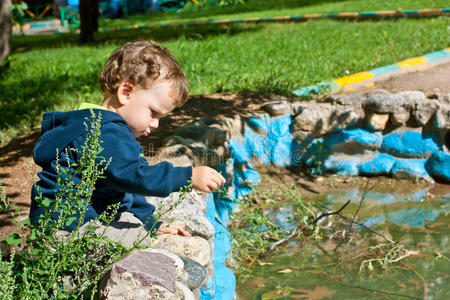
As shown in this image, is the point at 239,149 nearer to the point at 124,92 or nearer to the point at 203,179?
the point at 124,92

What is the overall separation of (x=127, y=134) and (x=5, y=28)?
22.2 ft

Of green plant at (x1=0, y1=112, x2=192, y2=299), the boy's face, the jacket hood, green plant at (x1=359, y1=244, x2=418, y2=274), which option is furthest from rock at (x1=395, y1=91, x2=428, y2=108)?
green plant at (x1=0, y1=112, x2=192, y2=299)

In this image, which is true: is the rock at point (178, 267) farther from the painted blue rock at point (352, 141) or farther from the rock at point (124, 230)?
the painted blue rock at point (352, 141)

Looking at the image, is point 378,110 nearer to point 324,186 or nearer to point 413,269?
point 324,186

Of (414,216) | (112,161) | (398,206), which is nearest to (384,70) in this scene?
(398,206)

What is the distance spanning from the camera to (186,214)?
10.8 feet

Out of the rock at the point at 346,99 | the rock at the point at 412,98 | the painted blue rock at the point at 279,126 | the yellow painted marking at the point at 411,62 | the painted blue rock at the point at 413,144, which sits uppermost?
the yellow painted marking at the point at 411,62

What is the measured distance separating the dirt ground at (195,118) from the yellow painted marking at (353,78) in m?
0.17

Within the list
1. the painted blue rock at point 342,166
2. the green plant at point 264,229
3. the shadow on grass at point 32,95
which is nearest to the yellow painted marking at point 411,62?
the painted blue rock at point 342,166

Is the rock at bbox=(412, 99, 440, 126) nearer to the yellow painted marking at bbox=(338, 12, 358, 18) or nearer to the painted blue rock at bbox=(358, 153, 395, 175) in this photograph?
the painted blue rock at bbox=(358, 153, 395, 175)

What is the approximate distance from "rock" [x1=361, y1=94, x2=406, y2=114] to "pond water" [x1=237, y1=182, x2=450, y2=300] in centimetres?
96

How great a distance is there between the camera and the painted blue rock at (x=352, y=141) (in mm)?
5531

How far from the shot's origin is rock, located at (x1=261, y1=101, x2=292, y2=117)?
5.40 meters

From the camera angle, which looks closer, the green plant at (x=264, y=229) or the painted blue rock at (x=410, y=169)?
the green plant at (x=264, y=229)
